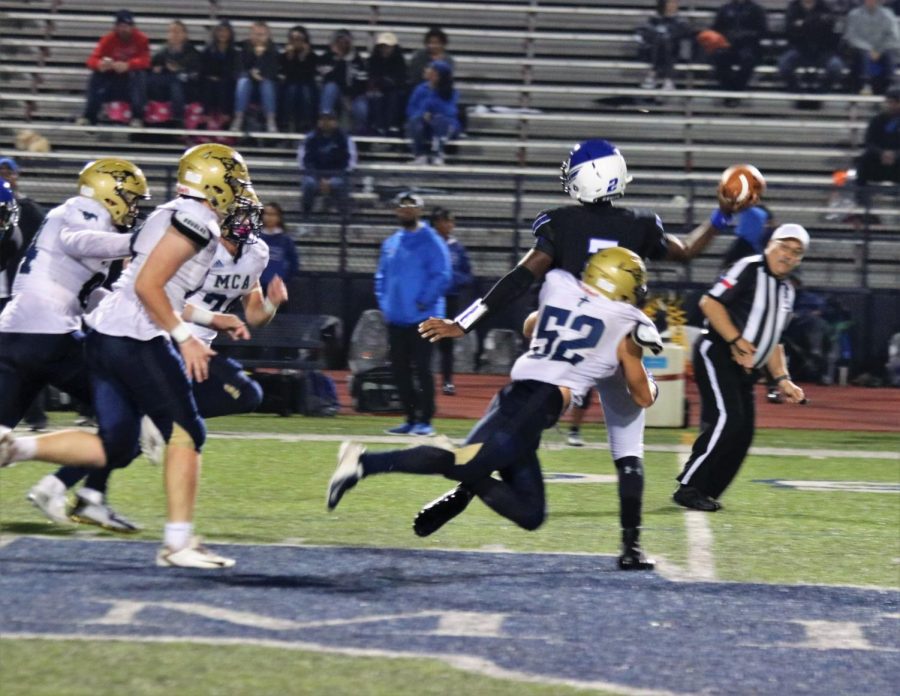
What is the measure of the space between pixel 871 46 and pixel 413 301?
392 inches

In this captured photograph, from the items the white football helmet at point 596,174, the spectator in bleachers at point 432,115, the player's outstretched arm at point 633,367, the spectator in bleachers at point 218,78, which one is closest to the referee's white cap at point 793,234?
the white football helmet at point 596,174

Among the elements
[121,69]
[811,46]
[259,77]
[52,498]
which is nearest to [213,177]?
[52,498]

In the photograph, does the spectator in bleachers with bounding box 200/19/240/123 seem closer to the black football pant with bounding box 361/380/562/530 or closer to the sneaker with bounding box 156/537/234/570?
the black football pant with bounding box 361/380/562/530

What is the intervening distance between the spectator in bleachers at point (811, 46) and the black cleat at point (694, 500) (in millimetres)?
12151

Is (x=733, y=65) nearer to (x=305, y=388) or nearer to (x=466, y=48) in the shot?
(x=466, y=48)

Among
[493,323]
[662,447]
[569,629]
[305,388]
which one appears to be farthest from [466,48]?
[569,629]

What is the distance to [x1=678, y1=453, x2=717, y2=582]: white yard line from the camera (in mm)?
6219

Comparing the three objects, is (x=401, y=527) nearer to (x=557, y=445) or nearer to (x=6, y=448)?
(x=6, y=448)

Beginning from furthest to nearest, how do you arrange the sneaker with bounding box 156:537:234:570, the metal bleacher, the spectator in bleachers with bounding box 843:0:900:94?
the spectator in bleachers with bounding box 843:0:900:94, the metal bleacher, the sneaker with bounding box 156:537:234:570

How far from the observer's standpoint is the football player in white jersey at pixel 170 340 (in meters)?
5.61

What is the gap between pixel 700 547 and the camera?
271 inches

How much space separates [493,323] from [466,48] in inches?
212

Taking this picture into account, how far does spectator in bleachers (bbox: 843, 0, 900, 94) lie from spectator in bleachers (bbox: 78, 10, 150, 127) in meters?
8.30

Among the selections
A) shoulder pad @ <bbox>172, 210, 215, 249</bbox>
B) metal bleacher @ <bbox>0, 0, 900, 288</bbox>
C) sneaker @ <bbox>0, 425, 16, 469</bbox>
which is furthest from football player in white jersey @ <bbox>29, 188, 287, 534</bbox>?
metal bleacher @ <bbox>0, 0, 900, 288</bbox>
